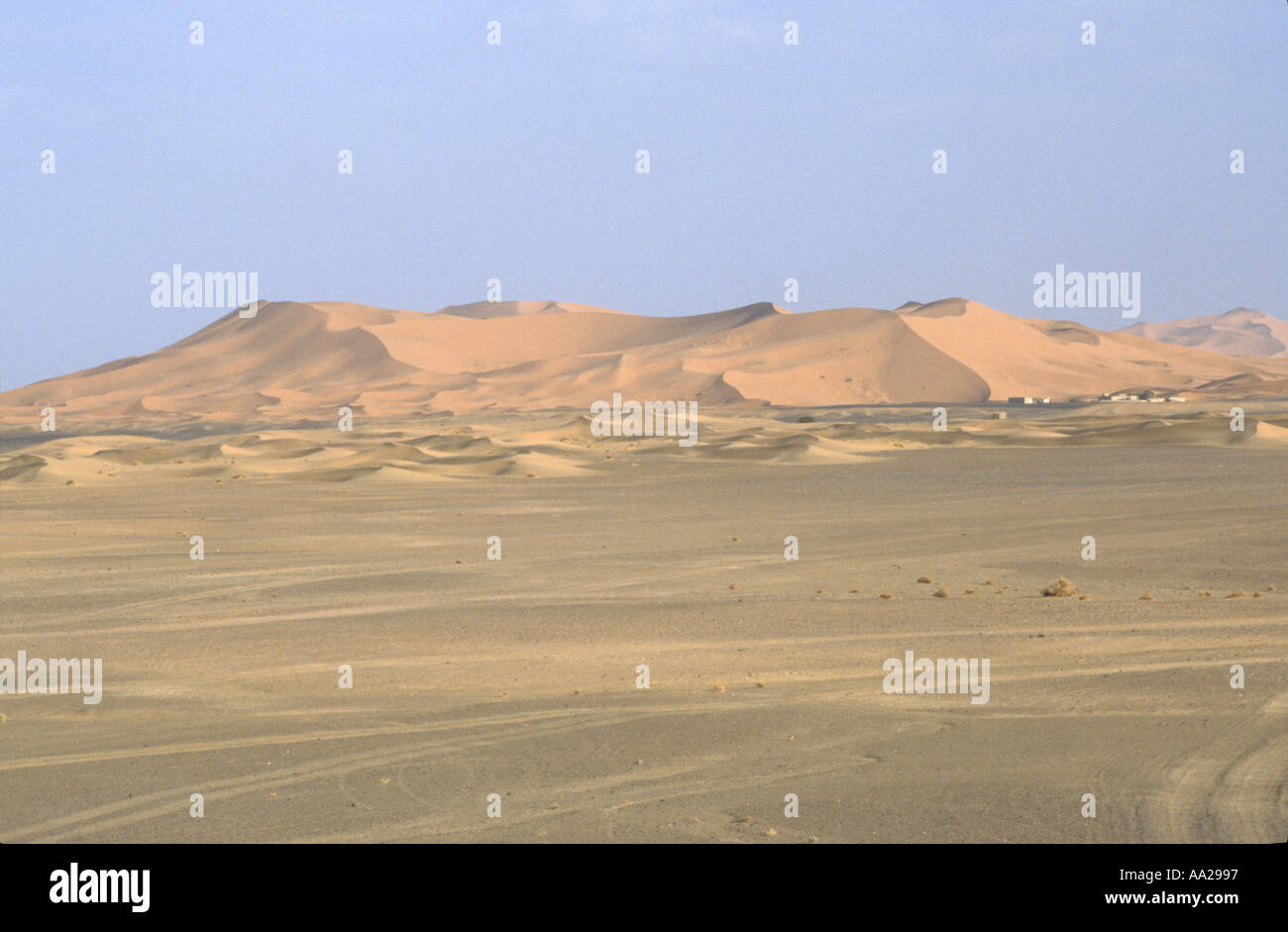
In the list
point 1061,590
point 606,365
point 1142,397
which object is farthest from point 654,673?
point 606,365

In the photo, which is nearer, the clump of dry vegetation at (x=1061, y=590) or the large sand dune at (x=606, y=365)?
the clump of dry vegetation at (x=1061, y=590)

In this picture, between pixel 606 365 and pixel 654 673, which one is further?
pixel 606 365

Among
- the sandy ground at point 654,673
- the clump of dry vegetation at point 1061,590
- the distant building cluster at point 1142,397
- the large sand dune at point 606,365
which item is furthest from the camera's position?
the large sand dune at point 606,365

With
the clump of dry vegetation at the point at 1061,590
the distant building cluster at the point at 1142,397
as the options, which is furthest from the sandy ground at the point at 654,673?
the distant building cluster at the point at 1142,397

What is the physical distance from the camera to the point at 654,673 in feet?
35.2

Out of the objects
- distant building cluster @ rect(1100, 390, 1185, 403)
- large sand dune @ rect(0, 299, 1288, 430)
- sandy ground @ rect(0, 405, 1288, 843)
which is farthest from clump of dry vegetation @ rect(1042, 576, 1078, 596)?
large sand dune @ rect(0, 299, 1288, 430)

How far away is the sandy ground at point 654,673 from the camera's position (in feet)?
22.4

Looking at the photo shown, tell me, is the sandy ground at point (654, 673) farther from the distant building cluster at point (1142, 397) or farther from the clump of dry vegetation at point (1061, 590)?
the distant building cluster at point (1142, 397)

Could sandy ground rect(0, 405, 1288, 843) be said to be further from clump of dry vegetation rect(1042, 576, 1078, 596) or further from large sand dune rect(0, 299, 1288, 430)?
large sand dune rect(0, 299, 1288, 430)

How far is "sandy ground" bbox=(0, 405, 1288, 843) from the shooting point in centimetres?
684

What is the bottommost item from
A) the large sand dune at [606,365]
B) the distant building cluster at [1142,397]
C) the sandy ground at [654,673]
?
the sandy ground at [654,673]

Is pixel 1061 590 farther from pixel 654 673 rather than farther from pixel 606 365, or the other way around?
pixel 606 365

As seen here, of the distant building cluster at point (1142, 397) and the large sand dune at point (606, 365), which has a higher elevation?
the large sand dune at point (606, 365)

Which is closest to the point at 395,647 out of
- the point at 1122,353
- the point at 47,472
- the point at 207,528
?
the point at 207,528
